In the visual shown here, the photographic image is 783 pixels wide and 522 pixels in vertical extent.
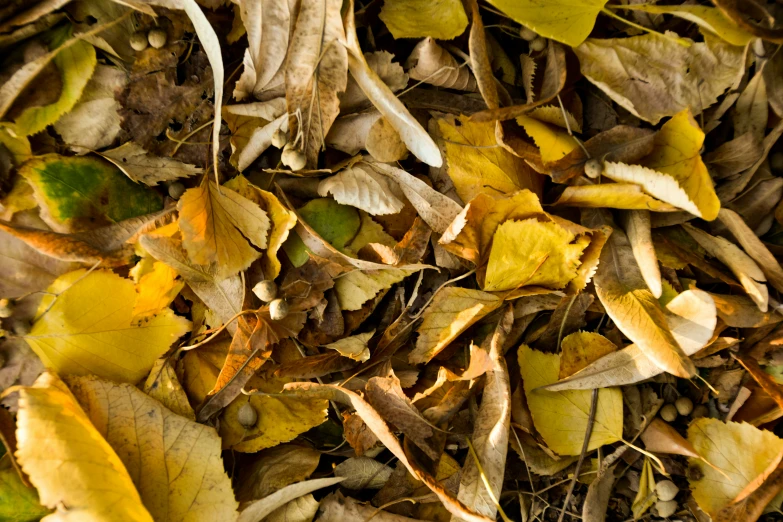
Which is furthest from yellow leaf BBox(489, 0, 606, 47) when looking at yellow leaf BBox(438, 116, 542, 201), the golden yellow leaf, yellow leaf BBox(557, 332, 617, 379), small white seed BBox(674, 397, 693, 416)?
the golden yellow leaf

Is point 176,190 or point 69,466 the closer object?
point 69,466

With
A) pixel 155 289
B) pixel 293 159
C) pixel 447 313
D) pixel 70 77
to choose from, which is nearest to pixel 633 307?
pixel 447 313

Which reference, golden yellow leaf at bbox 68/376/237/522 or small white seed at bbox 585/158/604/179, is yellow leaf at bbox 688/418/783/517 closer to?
small white seed at bbox 585/158/604/179

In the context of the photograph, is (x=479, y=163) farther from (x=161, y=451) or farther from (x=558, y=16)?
(x=161, y=451)

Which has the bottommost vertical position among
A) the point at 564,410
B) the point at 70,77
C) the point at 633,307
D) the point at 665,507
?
the point at 665,507

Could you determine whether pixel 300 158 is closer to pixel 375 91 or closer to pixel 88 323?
pixel 375 91
